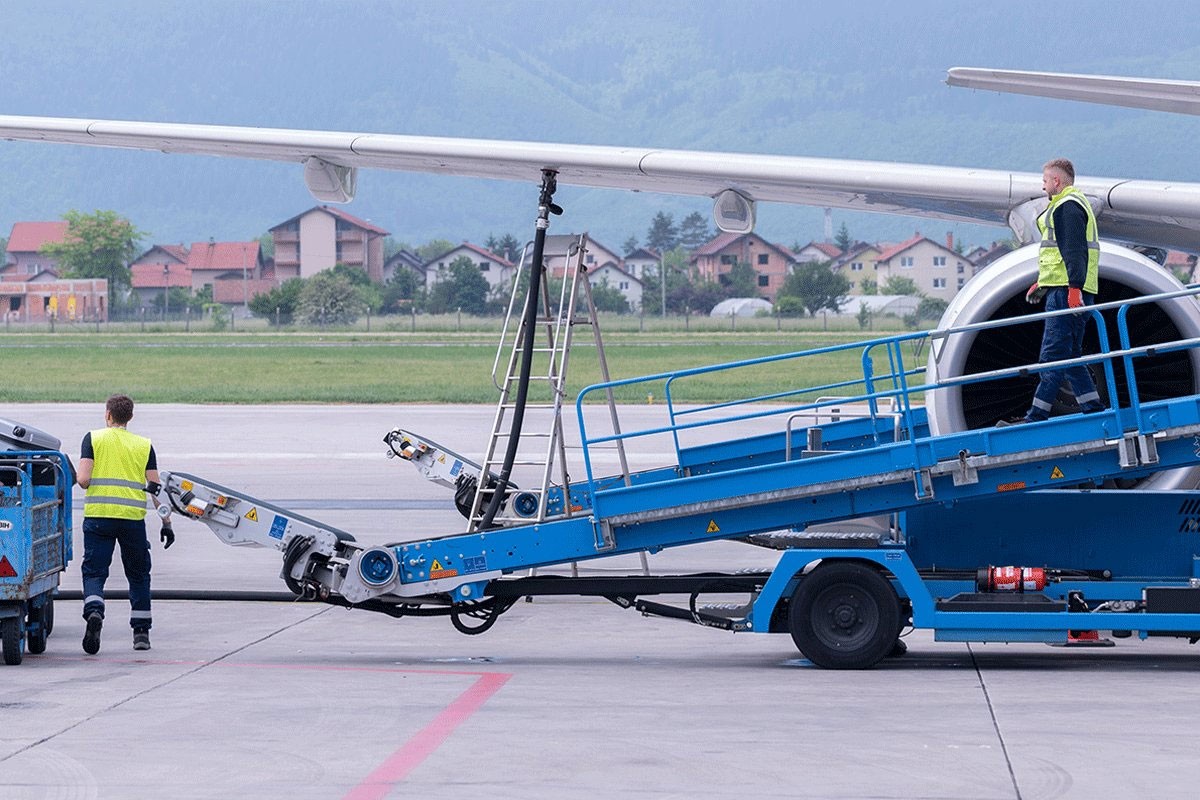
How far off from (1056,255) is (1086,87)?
5.25 m

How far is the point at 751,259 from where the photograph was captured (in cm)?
19100

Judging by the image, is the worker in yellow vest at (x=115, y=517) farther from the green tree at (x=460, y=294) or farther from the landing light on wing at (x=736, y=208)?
the green tree at (x=460, y=294)

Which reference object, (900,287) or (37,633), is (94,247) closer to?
(900,287)

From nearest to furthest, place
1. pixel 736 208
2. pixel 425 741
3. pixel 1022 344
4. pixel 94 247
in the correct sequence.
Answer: pixel 425 741, pixel 1022 344, pixel 736 208, pixel 94 247

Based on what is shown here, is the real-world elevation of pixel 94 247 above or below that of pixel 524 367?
above

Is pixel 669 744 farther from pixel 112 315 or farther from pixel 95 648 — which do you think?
pixel 112 315

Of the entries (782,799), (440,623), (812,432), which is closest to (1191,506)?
(812,432)

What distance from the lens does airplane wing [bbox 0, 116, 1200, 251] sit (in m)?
11.1

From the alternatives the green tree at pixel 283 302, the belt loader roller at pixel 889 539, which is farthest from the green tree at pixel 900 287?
the belt loader roller at pixel 889 539

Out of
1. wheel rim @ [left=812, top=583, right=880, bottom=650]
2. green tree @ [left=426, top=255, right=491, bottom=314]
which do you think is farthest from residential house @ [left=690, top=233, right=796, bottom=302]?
wheel rim @ [left=812, top=583, right=880, bottom=650]

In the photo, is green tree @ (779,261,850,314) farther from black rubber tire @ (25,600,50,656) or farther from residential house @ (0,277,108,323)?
black rubber tire @ (25,600,50,656)

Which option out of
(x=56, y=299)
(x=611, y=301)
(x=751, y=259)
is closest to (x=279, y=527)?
(x=611, y=301)

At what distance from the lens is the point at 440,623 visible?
11.8 metres

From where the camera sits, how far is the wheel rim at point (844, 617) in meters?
9.48
